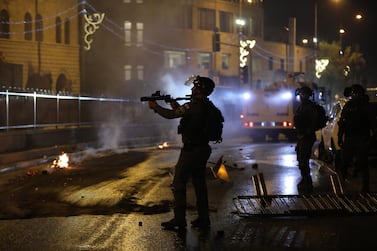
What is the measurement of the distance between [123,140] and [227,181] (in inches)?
601

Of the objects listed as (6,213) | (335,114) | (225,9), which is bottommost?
(6,213)

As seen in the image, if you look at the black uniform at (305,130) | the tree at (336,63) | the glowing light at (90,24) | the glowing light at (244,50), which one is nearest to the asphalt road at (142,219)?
the black uniform at (305,130)

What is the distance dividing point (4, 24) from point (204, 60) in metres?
22.3

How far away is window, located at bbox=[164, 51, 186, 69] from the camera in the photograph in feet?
171

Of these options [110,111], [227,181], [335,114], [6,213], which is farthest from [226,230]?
[110,111]

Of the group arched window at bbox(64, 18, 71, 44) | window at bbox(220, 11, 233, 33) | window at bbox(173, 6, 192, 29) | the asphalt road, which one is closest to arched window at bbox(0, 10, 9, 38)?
arched window at bbox(64, 18, 71, 44)

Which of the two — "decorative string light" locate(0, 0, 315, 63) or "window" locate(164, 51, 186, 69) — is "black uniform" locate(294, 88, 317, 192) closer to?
"decorative string light" locate(0, 0, 315, 63)

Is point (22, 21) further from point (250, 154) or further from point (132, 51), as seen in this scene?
point (250, 154)

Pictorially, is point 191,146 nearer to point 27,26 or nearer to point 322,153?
point 322,153

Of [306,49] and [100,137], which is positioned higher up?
[306,49]

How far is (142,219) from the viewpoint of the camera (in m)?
7.82

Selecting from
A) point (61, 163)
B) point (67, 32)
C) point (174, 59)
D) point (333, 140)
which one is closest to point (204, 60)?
point (174, 59)

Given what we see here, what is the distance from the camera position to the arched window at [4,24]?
36594mm

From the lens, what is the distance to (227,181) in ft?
38.6
